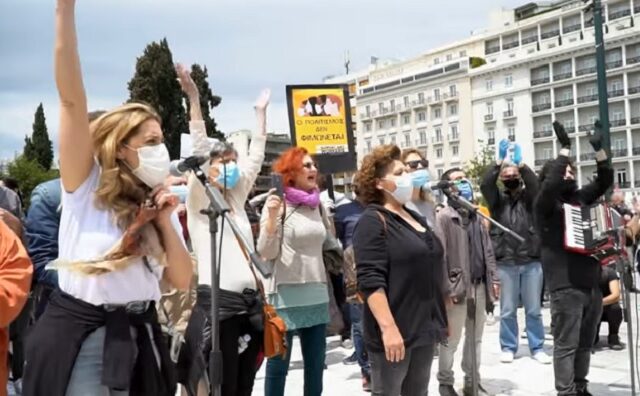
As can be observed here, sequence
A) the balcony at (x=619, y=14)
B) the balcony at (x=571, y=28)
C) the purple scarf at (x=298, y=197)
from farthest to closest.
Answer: the balcony at (x=571, y=28) → the balcony at (x=619, y=14) → the purple scarf at (x=298, y=197)

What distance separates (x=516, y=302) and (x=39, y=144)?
2844 inches

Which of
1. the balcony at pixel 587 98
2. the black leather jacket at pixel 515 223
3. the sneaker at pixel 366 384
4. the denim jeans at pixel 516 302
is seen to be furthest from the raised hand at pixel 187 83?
the balcony at pixel 587 98

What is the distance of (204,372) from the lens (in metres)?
3.79

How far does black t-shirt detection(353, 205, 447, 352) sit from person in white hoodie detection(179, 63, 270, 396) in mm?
685

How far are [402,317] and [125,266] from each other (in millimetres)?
1847

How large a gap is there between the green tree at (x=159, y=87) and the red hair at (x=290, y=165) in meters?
35.7

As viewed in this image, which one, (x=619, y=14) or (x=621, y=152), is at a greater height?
(x=619, y=14)

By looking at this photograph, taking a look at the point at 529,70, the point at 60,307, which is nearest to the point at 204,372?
the point at 60,307

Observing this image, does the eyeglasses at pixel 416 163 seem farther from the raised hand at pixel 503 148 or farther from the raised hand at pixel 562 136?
the raised hand at pixel 562 136

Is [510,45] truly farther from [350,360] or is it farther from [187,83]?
[187,83]

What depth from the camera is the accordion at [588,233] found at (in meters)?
5.19

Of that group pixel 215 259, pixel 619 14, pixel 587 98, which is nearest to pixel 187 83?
pixel 215 259

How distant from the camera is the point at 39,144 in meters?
72.1

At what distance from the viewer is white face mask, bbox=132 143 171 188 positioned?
98.8 inches
